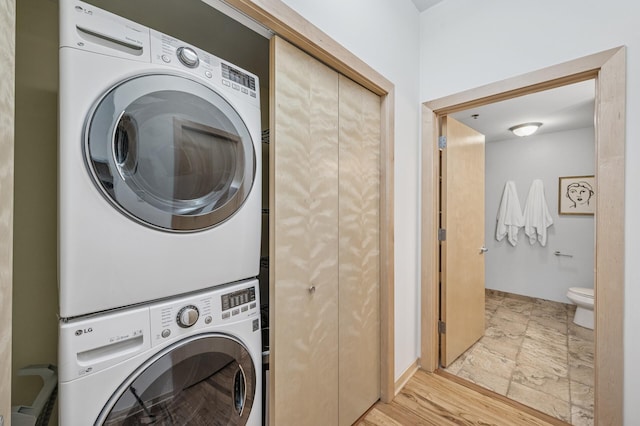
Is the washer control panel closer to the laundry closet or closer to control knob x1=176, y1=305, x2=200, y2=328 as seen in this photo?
control knob x1=176, y1=305, x2=200, y2=328

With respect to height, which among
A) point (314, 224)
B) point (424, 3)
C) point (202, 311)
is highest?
point (424, 3)

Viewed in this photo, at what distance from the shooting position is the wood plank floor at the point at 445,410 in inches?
62.0

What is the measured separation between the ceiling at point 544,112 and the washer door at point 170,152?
2.44 metres

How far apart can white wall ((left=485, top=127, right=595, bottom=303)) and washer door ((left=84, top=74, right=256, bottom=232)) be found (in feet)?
14.5

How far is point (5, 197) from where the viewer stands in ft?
1.55

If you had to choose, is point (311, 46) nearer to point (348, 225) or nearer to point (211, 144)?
point (211, 144)

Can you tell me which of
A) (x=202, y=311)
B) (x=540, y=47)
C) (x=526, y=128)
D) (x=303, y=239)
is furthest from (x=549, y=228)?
(x=202, y=311)

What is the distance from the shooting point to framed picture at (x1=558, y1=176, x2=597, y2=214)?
11.2ft

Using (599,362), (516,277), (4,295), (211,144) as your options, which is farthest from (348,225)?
(516,277)

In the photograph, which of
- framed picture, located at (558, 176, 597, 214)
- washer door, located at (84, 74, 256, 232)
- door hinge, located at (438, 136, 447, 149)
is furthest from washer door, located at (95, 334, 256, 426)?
framed picture, located at (558, 176, 597, 214)

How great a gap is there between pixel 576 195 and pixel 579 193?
39mm

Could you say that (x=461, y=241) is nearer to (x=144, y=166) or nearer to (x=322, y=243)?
(x=322, y=243)

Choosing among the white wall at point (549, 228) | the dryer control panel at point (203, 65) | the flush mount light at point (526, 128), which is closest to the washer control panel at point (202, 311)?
the dryer control panel at point (203, 65)

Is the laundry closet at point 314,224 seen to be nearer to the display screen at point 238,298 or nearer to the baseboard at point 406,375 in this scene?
the display screen at point 238,298
